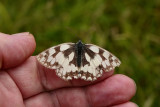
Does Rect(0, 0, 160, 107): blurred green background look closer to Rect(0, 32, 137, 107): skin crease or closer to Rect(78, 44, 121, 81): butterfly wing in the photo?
Rect(78, 44, 121, 81): butterfly wing

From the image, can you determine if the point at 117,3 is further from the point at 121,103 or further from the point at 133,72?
the point at 121,103

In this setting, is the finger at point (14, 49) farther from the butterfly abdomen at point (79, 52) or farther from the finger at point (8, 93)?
the butterfly abdomen at point (79, 52)

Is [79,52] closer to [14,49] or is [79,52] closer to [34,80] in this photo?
[34,80]

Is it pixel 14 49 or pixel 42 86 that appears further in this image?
pixel 42 86

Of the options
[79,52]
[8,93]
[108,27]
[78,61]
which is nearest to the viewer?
[8,93]

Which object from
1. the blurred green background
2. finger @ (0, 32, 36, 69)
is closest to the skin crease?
finger @ (0, 32, 36, 69)

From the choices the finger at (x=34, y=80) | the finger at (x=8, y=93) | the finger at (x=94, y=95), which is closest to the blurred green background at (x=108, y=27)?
the finger at (x=94, y=95)

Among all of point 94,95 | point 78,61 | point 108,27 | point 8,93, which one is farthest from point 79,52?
point 108,27
